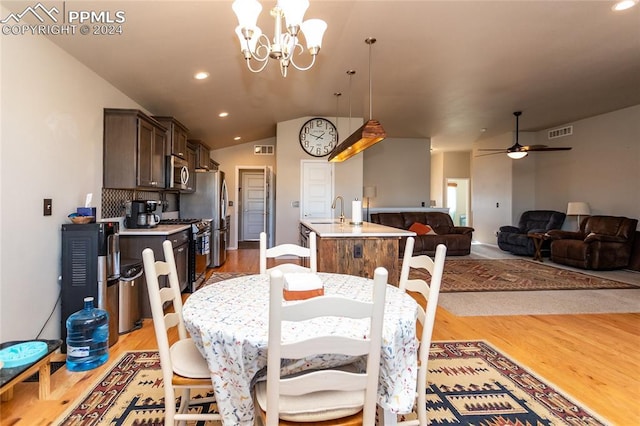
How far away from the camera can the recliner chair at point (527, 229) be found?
6996mm

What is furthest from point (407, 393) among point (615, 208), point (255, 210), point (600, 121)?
point (255, 210)

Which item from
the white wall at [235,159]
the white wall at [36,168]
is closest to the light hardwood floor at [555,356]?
the white wall at [36,168]

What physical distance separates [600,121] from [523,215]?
2.35m

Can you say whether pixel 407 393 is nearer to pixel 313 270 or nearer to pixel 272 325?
pixel 272 325

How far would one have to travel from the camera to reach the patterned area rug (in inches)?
181

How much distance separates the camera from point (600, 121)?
657 centimetres

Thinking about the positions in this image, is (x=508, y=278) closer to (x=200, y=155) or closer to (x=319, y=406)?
(x=319, y=406)

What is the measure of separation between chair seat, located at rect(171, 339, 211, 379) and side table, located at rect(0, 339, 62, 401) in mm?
938

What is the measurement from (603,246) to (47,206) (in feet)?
24.1

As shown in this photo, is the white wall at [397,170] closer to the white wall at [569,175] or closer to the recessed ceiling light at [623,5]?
the white wall at [569,175]

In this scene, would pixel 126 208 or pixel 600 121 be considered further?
pixel 600 121

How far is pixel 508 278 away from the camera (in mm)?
5109

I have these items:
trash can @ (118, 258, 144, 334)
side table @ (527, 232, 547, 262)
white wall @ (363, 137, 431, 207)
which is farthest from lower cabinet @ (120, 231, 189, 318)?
side table @ (527, 232, 547, 262)

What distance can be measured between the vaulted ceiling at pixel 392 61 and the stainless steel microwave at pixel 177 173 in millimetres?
761
